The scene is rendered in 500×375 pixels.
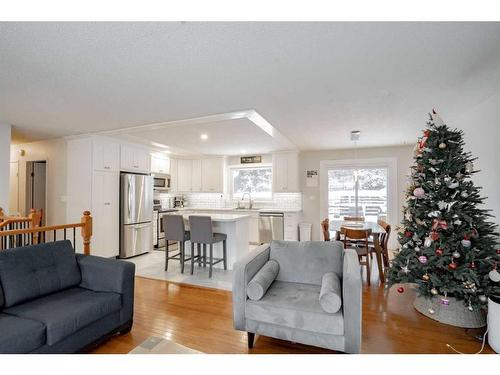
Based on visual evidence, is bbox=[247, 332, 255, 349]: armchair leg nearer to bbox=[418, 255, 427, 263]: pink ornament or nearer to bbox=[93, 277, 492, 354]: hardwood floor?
bbox=[93, 277, 492, 354]: hardwood floor

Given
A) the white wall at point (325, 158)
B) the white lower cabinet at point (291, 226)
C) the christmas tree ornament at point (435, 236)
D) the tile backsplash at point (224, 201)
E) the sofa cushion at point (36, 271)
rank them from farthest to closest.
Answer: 1. the tile backsplash at point (224, 201)
2. the white lower cabinet at point (291, 226)
3. the white wall at point (325, 158)
4. the christmas tree ornament at point (435, 236)
5. the sofa cushion at point (36, 271)

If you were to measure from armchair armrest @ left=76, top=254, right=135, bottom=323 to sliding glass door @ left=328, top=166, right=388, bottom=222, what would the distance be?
16.7ft

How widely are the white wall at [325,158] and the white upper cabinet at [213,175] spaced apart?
2.20 m

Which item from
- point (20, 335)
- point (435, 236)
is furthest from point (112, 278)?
point (435, 236)

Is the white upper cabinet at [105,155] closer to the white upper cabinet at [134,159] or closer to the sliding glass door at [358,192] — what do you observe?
the white upper cabinet at [134,159]

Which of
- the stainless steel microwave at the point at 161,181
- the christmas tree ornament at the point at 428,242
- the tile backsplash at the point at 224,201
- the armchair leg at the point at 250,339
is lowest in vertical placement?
the armchair leg at the point at 250,339

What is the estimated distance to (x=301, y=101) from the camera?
9.97 ft

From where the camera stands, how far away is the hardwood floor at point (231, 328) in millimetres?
2170

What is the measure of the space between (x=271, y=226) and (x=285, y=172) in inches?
54.8

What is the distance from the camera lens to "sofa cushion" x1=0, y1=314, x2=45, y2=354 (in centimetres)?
158

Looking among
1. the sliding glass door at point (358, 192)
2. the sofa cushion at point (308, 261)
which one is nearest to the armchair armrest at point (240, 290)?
the sofa cushion at point (308, 261)

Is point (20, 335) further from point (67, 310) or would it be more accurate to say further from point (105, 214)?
point (105, 214)
